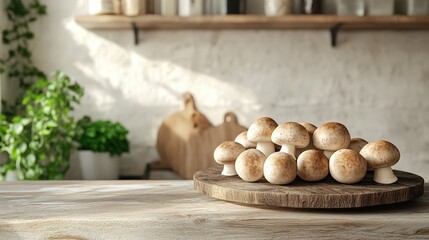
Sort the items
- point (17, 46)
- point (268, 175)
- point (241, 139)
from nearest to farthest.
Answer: point (268, 175)
point (241, 139)
point (17, 46)

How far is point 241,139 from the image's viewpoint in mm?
1451

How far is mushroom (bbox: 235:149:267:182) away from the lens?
4.13 ft

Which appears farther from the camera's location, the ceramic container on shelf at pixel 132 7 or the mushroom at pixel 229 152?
the ceramic container on shelf at pixel 132 7

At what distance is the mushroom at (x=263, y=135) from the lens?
1.33 m

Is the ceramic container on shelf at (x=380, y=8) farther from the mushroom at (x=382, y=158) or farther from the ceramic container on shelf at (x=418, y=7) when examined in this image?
the mushroom at (x=382, y=158)

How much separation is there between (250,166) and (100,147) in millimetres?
1507

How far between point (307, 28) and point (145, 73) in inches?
31.0

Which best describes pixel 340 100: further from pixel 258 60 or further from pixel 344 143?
pixel 344 143

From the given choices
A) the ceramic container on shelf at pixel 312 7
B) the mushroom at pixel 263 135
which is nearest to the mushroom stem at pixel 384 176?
the mushroom at pixel 263 135

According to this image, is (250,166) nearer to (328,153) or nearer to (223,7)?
(328,153)

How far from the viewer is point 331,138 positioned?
1282 mm

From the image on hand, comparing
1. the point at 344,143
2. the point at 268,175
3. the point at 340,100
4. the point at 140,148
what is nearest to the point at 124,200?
the point at 268,175

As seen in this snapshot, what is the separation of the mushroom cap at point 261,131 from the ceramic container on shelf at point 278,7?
140 cm

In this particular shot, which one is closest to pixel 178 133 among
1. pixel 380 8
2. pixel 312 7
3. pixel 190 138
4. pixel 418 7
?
pixel 190 138
